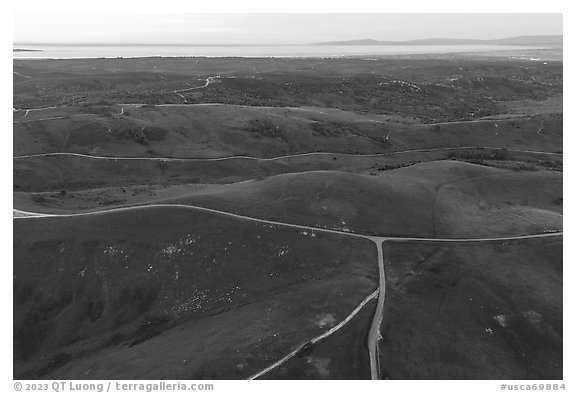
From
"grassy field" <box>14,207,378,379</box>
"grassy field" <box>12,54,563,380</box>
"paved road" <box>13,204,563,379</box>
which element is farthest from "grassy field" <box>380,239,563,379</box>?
"grassy field" <box>14,207,378,379</box>

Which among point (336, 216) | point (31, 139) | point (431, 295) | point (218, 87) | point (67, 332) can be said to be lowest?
point (67, 332)

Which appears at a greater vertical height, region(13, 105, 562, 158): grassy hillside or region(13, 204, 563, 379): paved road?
region(13, 105, 562, 158): grassy hillside

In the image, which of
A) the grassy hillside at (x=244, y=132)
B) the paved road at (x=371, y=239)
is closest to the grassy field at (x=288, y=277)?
the paved road at (x=371, y=239)

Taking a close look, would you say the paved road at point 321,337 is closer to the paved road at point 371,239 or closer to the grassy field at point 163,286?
the paved road at point 371,239

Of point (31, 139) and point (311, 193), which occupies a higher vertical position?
point (31, 139)

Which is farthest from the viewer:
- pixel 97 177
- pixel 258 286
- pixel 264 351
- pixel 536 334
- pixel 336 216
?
pixel 97 177

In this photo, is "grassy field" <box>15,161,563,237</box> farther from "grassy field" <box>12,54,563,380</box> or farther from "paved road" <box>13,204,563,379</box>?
"paved road" <box>13,204,563,379</box>

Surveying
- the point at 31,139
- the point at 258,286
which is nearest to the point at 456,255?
the point at 258,286

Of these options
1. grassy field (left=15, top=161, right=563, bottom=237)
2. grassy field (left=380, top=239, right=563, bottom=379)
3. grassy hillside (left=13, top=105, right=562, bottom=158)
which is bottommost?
grassy field (left=380, top=239, right=563, bottom=379)

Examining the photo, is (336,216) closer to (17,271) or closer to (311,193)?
(311,193)

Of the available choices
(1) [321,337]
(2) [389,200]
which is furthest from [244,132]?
(1) [321,337]

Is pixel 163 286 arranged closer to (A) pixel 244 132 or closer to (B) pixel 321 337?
(B) pixel 321 337
